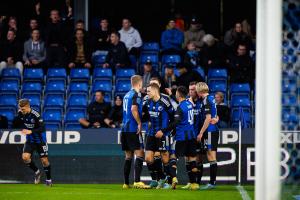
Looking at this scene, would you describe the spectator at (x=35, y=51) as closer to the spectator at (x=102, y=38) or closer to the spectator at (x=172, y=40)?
the spectator at (x=102, y=38)

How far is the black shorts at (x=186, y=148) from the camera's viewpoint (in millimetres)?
13461

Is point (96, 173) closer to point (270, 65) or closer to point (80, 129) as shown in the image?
point (80, 129)

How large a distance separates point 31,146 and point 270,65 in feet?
29.3

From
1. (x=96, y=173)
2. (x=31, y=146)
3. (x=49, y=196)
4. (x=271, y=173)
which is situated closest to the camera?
(x=271, y=173)

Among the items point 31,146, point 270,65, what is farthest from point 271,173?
point 31,146

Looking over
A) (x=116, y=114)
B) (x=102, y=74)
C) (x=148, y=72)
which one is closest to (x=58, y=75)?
(x=102, y=74)

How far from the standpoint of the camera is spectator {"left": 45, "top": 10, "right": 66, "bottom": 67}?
62.1 ft

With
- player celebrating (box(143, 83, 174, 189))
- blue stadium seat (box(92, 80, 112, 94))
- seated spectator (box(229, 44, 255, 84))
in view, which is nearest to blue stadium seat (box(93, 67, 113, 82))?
blue stadium seat (box(92, 80, 112, 94))

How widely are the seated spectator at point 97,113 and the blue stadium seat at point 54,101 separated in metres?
1.25

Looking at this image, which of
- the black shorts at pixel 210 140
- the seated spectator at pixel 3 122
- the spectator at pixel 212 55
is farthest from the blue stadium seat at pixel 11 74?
the black shorts at pixel 210 140

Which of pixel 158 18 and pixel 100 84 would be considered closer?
pixel 100 84

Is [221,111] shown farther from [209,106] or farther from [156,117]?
[156,117]

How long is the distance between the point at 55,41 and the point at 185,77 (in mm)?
3820

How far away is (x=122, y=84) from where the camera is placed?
1833 cm
